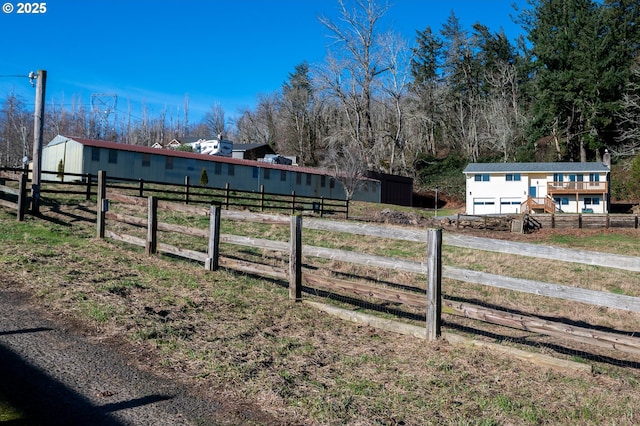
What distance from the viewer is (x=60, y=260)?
29.5 feet

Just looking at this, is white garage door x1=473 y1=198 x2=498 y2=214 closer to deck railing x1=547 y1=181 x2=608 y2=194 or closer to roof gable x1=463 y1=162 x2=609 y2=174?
roof gable x1=463 y1=162 x2=609 y2=174

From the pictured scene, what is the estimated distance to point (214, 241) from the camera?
9.08 meters

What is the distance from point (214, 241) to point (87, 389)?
192 inches

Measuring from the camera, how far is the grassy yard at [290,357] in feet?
14.1

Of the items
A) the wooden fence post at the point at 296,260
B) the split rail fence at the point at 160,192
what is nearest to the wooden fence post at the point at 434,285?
the wooden fence post at the point at 296,260

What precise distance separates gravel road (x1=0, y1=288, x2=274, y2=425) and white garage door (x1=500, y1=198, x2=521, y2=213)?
48.8 metres

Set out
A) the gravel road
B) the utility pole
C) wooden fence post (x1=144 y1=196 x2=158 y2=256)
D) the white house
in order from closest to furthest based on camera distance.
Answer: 1. the gravel road
2. wooden fence post (x1=144 y1=196 x2=158 y2=256)
3. the utility pole
4. the white house

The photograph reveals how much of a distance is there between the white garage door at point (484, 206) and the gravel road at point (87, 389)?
48.6 m

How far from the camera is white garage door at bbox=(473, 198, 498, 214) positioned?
166 ft

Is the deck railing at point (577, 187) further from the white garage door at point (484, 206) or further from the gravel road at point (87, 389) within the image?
the gravel road at point (87, 389)

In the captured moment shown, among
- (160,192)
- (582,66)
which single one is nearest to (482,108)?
(582,66)

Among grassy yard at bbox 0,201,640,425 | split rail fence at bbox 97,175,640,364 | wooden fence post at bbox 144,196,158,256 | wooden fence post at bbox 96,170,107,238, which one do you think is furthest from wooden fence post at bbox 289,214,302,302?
wooden fence post at bbox 96,170,107,238

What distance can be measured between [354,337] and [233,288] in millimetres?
2496

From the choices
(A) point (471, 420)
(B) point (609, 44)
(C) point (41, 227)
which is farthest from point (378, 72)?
(A) point (471, 420)
